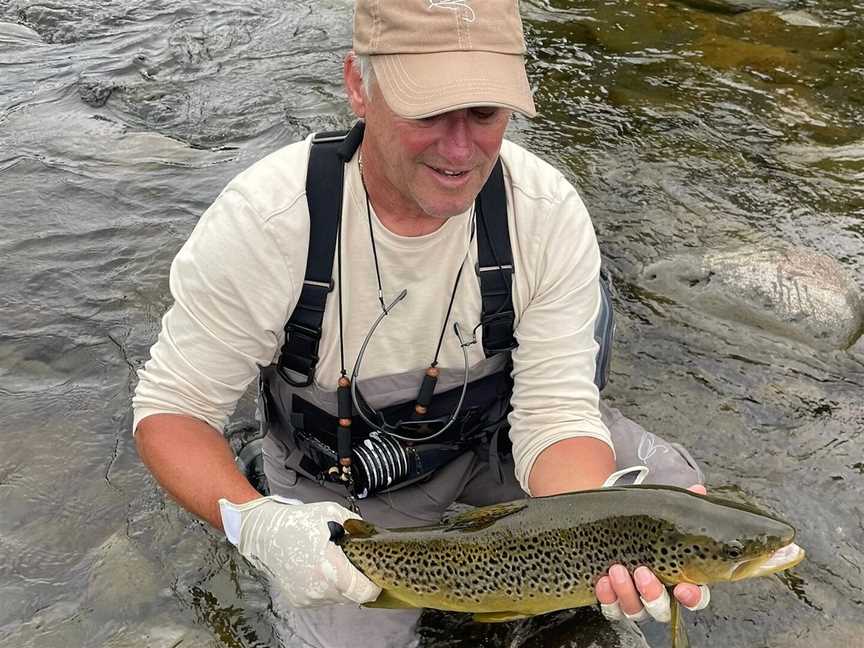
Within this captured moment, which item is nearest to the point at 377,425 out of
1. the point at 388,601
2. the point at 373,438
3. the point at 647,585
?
the point at 373,438

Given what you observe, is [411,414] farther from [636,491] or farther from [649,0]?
[649,0]

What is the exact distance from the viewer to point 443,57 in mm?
2664

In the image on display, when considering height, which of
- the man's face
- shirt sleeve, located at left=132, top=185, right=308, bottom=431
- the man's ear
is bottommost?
shirt sleeve, located at left=132, top=185, right=308, bottom=431

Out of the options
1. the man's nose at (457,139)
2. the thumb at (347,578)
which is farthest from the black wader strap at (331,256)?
the thumb at (347,578)

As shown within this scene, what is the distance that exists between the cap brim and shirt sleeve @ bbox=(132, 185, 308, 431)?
640mm

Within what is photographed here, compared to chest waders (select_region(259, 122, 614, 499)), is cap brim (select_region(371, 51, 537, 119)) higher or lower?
higher

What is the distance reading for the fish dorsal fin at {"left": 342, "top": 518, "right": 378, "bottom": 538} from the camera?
289 cm

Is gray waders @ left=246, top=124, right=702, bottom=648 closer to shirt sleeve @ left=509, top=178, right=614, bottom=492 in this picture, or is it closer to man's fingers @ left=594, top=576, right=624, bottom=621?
shirt sleeve @ left=509, top=178, right=614, bottom=492

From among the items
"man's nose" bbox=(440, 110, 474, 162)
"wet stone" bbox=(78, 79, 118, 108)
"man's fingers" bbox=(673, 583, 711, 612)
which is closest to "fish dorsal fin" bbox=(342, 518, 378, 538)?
"man's fingers" bbox=(673, 583, 711, 612)

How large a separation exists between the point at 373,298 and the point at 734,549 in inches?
59.9

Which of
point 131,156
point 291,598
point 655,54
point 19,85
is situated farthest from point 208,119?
point 291,598

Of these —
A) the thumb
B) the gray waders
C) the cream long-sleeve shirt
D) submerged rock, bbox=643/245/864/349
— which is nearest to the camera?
the thumb

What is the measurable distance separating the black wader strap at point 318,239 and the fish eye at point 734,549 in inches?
62.0

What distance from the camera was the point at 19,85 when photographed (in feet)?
31.0
